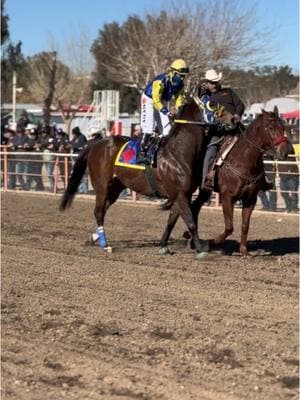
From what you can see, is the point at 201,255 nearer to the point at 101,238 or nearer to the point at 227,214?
the point at 227,214

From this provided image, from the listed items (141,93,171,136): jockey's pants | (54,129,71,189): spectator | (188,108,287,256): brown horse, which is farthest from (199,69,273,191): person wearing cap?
(54,129,71,189): spectator

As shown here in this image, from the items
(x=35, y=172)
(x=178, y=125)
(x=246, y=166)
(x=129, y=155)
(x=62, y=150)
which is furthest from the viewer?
(x=62, y=150)

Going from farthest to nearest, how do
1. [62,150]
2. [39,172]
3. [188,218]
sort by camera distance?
1. [62,150]
2. [39,172]
3. [188,218]

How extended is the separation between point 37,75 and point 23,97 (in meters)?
24.2

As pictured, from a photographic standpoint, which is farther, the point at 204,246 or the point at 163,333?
the point at 204,246

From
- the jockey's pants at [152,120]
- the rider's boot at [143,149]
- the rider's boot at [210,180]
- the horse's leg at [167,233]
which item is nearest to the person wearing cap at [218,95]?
the jockey's pants at [152,120]

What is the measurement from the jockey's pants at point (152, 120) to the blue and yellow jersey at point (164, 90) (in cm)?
23

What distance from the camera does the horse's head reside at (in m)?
9.77

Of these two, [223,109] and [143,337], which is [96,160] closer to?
[223,109]

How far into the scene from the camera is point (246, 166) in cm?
1000

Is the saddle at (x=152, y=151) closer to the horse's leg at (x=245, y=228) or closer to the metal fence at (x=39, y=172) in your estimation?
the horse's leg at (x=245, y=228)

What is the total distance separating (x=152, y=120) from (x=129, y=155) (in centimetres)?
60

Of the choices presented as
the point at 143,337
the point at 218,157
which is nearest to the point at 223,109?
the point at 218,157

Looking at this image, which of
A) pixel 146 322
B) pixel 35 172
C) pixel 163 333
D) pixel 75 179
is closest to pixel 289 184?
pixel 75 179
